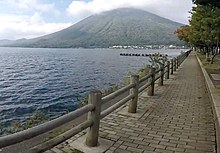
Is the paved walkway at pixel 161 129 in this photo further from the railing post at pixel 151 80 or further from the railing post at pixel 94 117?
the railing post at pixel 151 80

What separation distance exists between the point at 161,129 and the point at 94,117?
2001 millimetres

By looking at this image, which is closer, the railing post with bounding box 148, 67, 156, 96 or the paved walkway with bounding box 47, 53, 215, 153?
the paved walkway with bounding box 47, 53, 215, 153

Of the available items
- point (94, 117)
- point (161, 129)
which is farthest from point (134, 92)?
point (94, 117)

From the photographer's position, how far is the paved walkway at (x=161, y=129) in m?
5.11

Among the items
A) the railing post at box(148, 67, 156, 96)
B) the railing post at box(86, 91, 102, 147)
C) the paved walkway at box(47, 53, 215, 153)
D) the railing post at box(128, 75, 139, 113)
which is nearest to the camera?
the railing post at box(86, 91, 102, 147)

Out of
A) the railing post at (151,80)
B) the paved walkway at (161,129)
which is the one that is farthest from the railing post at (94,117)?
the railing post at (151,80)

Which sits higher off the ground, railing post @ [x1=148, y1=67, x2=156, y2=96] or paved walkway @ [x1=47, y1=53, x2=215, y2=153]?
railing post @ [x1=148, y1=67, x2=156, y2=96]

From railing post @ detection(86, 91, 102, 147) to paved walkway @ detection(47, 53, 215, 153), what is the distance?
32 cm

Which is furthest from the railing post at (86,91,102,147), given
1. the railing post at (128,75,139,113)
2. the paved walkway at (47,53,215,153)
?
the railing post at (128,75,139,113)

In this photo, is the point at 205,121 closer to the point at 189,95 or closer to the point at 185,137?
the point at 185,137

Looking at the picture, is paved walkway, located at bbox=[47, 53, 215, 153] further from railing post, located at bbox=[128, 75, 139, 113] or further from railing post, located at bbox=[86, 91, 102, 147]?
railing post, located at bbox=[86, 91, 102, 147]

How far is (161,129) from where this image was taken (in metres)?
A: 6.21

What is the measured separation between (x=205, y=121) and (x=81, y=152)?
3709 mm

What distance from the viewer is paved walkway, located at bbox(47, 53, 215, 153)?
16.8 feet
